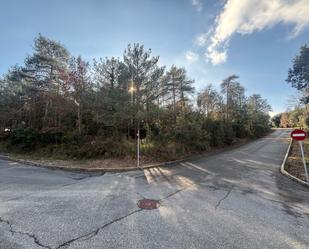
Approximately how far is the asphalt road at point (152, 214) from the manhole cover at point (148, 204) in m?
0.14

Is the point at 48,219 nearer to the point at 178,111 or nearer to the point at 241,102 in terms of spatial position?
the point at 178,111

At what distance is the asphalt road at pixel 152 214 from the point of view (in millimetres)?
2912

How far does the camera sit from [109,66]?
43.0ft

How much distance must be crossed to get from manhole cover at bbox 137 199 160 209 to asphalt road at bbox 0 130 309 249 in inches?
5.5

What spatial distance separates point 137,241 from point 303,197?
5591 millimetres

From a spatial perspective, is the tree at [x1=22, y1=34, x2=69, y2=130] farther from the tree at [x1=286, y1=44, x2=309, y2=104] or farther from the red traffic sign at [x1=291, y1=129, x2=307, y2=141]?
the tree at [x1=286, y1=44, x2=309, y2=104]

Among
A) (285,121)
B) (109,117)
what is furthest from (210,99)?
(285,121)

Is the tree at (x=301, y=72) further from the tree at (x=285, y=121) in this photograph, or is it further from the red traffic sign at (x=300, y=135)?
the tree at (x=285, y=121)

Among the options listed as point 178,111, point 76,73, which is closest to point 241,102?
point 178,111

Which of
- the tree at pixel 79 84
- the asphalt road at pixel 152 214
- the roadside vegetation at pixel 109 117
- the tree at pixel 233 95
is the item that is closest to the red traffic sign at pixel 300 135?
the asphalt road at pixel 152 214

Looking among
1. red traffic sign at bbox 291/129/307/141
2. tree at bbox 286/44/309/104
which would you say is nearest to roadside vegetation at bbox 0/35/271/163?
red traffic sign at bbox 291/129/307/141

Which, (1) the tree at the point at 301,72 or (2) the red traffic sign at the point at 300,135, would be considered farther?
(1) the tree at the point at 301,72

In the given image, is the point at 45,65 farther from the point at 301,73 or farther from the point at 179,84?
the point at 301,73

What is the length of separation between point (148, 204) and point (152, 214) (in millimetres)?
558
